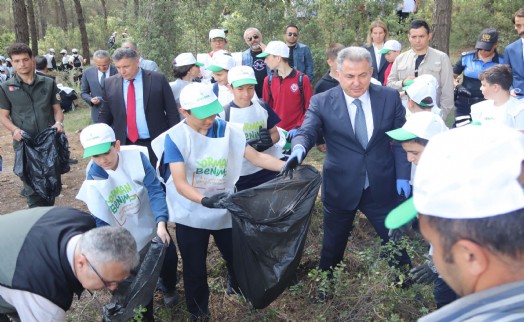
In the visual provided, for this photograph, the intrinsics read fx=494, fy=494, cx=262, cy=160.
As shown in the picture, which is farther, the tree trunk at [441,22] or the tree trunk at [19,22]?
the tree trunk at [19,22]

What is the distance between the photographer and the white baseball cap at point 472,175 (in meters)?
1.01

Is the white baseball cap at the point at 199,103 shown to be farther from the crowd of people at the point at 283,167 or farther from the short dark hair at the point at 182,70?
the short dark hair at the point at 182,70

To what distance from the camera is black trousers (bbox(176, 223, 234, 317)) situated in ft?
10.6

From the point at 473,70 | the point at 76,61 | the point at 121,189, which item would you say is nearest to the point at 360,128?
the point at 121,189

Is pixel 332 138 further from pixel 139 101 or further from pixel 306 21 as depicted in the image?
pixel 306 21

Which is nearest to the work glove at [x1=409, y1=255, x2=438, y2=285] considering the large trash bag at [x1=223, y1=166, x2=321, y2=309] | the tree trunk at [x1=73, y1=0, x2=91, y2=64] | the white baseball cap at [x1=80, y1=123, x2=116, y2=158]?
the large trash bag at [x1=223, y1=166, x2=321, y2=309]

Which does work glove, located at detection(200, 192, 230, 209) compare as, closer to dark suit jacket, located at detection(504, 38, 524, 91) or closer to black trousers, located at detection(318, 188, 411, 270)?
black trousers, located at detection(318, 188, 411, 270)

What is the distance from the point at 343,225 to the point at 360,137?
0.64m

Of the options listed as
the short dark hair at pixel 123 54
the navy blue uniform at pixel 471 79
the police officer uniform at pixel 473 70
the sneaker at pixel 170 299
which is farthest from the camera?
the navy blue uniform at pixel 471 79

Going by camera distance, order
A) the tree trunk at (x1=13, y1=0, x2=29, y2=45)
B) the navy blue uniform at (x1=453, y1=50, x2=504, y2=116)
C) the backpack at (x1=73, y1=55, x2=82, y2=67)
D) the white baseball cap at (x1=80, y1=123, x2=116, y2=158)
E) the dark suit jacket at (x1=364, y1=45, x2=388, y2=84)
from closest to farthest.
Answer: the white baseball cap at (x1=80, y1=123, x2=116, y2=158)
the navy blue uniform at (x1=453, y1=50, x2=504, y2=116)
the dark suit jacket at (x1=364, y1=45, x2=388, y2=84)
the tree trunk at (x1=13, y1=0, x2=29, y2=45)
the backpack at (x1=73, y1=55, x2=82, y2=67)

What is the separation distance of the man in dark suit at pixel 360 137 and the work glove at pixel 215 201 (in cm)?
57

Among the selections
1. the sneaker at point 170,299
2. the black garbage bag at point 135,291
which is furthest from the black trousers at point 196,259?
the black garbage bag at point 135,291

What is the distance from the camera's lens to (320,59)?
8625 millimetres

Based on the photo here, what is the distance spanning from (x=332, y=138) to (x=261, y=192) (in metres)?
0.64
